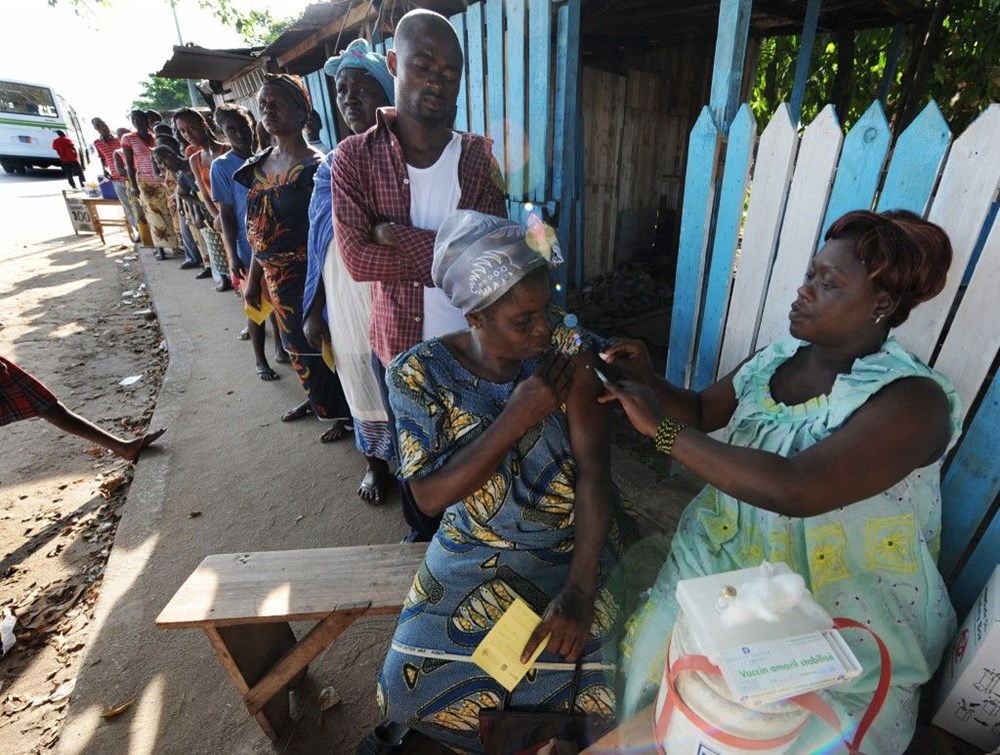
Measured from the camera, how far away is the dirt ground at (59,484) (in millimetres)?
2340

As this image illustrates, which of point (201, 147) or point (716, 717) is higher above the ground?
point (201, 147)

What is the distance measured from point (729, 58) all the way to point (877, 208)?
0.81 m

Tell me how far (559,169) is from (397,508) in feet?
7.43

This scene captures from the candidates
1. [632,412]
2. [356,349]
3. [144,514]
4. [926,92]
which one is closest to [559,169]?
[356,349]

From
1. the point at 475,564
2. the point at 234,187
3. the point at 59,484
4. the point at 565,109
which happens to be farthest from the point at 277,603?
the point at 234,187

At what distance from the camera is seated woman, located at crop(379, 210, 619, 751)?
4.85 feet

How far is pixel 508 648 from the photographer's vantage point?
57.3 inches

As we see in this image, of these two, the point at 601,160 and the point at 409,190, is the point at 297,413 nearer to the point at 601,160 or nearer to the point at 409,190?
the point at 409,190

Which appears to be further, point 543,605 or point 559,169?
point 559,169

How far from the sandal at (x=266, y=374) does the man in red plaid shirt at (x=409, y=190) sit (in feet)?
10.1

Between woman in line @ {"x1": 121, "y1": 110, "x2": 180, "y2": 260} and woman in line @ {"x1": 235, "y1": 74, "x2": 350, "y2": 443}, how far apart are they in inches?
265

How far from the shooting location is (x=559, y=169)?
296 cm

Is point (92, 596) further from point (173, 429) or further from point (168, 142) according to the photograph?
point (168, 142)

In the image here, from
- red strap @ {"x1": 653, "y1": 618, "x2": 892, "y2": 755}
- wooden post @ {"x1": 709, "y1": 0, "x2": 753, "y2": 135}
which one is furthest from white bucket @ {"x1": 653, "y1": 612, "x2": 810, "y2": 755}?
wooden post @ {"x1": 709, "y1": 0, "x2": 753, "y2": 135}
